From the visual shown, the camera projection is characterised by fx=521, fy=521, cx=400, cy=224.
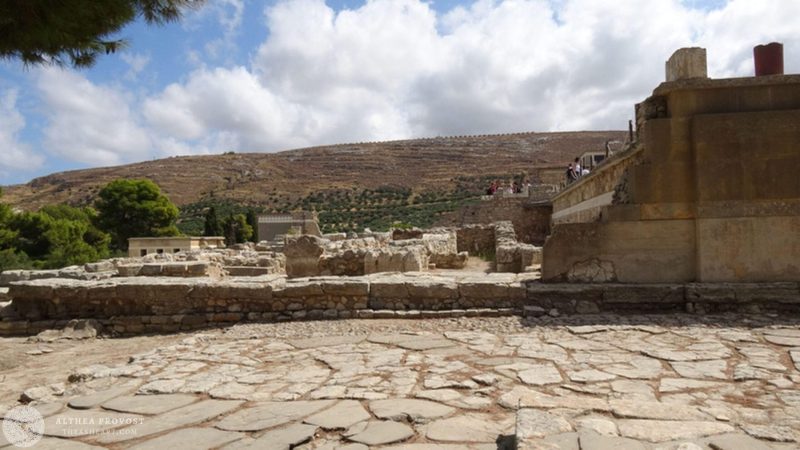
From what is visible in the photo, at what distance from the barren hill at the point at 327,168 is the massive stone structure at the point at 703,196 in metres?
68.1

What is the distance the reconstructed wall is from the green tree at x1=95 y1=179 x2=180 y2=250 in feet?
117

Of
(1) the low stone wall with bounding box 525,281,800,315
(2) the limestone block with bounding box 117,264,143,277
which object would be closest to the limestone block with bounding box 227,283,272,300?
(1) the low stone wall with bounding box 525,281,800,315

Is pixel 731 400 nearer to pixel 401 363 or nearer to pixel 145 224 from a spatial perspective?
pixel 401 363

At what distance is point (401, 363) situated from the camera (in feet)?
13.9

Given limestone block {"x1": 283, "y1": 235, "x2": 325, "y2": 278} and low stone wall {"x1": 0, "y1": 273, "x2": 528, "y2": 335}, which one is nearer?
low stone wall {"x1": 0, "y1": 273, "x2": 528, "y2": 335}

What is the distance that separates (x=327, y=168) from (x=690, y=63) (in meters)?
84.8

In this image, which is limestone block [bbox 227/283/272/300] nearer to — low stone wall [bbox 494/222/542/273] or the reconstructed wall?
the reconstructed wall

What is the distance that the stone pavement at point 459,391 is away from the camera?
268 centimetres

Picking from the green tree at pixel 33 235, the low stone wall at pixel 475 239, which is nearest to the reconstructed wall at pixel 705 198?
the low stone wall at pixel 475 239

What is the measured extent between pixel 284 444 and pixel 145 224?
38.2 metres

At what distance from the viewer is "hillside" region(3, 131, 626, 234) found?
68188 millimetres

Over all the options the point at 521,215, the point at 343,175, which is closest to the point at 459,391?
the point at 521,215

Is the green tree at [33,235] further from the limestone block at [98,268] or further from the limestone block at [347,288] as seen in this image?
the limestone block at [347,288]

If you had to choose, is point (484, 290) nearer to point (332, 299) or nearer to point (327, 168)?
point (332, 299)
